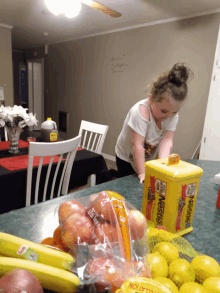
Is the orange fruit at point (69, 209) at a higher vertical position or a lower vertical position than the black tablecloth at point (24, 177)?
higher

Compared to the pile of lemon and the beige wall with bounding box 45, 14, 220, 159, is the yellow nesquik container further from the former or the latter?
the beige wall with bounding box 45, 14, 220, 159

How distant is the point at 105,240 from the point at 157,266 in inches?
5.2

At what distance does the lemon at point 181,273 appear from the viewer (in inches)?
18.1

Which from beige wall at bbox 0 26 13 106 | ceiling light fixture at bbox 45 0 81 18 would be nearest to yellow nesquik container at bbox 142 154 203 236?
ceiling light fixture at bbox 45 0 81 18

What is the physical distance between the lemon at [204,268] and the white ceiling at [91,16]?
10.0ft

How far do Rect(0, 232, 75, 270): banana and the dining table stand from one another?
1019 millimetres

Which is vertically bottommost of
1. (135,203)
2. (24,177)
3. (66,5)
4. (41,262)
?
(24,177)

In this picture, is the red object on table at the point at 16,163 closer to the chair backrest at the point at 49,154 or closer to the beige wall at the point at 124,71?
the chair backrest at the point at 49,154

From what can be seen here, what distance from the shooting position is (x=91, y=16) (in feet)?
11.2

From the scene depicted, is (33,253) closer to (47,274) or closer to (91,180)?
(47,274)

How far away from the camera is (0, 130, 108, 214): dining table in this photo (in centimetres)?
137

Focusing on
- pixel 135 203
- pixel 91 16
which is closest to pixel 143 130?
pixel 135 203

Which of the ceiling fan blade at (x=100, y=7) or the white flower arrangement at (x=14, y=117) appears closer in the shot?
the white flower arrangement at (x=14, y=117)

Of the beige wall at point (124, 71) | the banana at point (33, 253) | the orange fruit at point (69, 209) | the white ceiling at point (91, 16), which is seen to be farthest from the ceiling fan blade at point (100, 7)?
the banana at point (33, 253)
